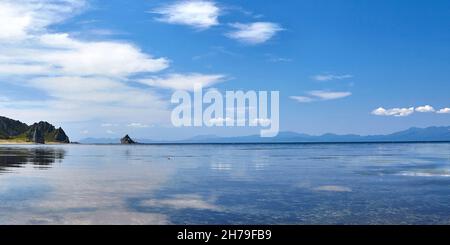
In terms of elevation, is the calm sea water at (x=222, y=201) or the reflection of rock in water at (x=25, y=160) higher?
the reflection of rock in water at (x=25, y=160)

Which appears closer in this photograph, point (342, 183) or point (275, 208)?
point (275, 208)

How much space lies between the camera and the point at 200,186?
35750mm

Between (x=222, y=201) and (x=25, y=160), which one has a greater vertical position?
(x=25, y=160)

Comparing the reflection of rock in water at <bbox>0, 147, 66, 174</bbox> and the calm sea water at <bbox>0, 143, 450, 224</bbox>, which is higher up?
the reflection of rock in water at <bbox>0, 147, 66, 174</bbox>

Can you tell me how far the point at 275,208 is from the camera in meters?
24.6

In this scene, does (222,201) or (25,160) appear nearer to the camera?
(222,201)

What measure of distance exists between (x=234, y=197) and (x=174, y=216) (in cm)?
766

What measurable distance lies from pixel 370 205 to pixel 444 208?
3.96 meters

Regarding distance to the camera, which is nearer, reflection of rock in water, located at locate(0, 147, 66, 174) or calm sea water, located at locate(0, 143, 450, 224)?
calm sea water, located at locate(0, 143, 450, 224)

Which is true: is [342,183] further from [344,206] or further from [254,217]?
[254,217]

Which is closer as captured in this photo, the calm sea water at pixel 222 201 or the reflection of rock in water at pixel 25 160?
the calm sea water at pixel 222 201
